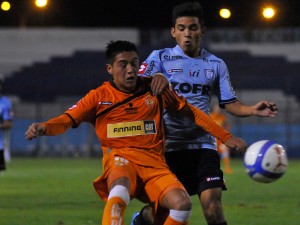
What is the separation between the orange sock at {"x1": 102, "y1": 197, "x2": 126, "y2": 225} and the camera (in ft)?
18.9

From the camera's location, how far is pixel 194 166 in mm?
6961

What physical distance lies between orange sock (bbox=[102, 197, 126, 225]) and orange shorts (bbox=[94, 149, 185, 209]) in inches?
11.1

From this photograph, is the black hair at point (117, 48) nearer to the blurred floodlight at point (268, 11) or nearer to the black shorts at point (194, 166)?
the black shorts at point (194, 166)

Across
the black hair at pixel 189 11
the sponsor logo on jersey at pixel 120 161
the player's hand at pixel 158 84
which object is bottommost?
the sponsor logo on jersey at pixel 120 161

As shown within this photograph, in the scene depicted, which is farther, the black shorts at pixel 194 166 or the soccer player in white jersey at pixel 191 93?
the soccer player in white jersey at pixel 191 93

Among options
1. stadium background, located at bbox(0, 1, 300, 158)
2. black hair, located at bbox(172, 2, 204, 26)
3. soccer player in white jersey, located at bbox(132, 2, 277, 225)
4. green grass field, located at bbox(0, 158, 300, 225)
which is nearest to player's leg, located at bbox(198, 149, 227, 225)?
soccer player in white jersey, located at bbox(132, 2, 277, 225)

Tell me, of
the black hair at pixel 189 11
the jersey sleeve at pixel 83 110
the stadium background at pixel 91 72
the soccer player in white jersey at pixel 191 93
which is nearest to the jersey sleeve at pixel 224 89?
the soccer player in white jersey at pixel 191 93

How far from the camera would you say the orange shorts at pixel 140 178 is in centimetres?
614

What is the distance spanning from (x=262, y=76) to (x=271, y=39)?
4.43 metres

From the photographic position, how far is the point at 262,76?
3669 centimetres

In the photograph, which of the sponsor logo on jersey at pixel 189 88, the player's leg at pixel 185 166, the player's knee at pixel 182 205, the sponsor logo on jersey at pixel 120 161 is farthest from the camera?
the sponsor logo on jersey at pixel 189 88

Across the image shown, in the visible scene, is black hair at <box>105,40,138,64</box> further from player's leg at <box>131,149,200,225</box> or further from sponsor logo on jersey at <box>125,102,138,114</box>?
player's leg at <box>131,149,200,225</box>

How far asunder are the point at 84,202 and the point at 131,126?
6266 mm

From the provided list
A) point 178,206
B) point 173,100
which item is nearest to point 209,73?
point 173,100
